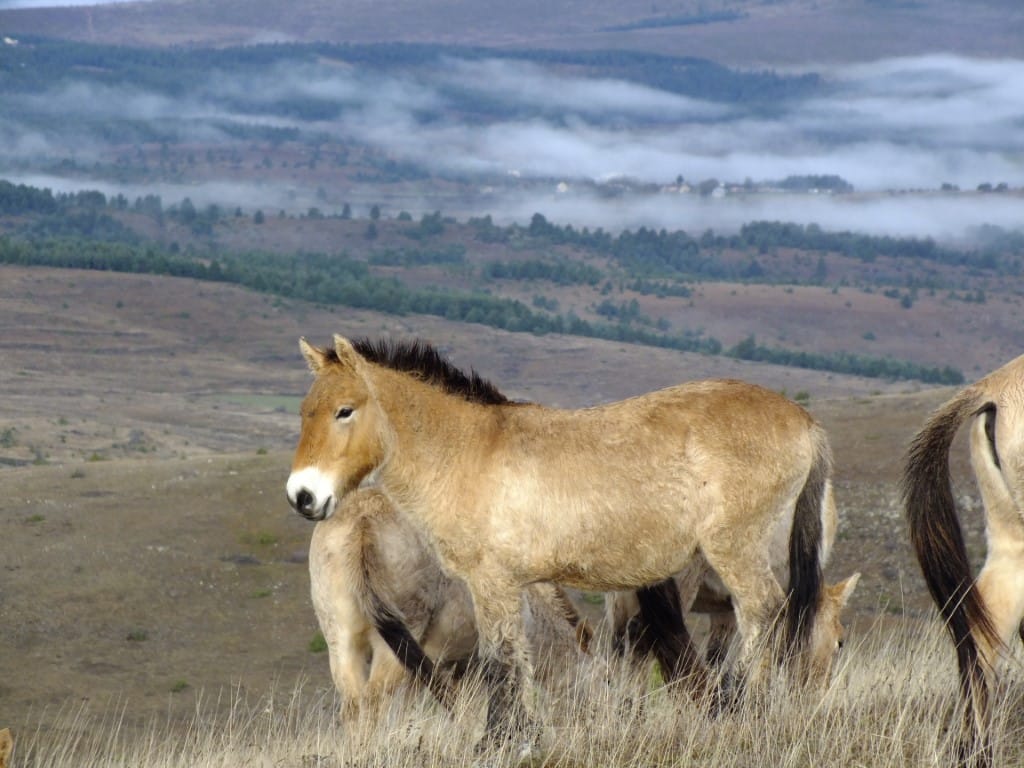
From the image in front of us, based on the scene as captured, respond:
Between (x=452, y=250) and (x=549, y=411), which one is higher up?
(x=549, y=411)

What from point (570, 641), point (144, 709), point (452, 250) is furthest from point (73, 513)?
point (452, 250)

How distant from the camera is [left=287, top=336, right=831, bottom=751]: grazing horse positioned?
7031 millimetres

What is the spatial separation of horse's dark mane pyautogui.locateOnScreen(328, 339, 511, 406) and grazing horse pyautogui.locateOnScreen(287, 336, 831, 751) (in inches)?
1.0

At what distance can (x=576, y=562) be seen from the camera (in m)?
7.12

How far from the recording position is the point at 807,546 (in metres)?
7.66

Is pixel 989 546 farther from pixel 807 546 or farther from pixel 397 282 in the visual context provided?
pixel 397 282

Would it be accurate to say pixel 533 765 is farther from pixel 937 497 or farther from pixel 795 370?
pixel 795 370

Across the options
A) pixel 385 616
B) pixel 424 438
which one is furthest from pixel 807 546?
pixel 385 616

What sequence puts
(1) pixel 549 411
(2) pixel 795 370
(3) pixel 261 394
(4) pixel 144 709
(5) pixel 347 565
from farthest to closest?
1. (2) pixel 795 370
2. (3) pixel 261 394
3. (4) pixel 144 709
4. (5) pixel 347 565
5. (1) pixel 549 411

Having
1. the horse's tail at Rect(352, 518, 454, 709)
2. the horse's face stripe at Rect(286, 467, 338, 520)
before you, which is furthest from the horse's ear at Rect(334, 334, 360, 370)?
the horse's tail at Rect(352, 518, 454, 709)

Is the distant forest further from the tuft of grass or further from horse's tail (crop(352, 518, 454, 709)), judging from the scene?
horse's tail (crop(352, 518, 454, 709))

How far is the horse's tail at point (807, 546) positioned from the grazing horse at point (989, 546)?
0.50 metres

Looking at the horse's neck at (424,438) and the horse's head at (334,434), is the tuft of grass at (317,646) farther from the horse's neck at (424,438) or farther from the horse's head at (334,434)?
the horse's head at (334,434)

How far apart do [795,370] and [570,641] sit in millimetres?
91819
